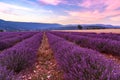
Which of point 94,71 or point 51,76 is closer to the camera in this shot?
point 94,71

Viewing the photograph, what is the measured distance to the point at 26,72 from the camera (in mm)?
5344

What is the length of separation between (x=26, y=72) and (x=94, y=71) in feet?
9.78

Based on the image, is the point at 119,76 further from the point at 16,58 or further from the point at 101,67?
the point at 16,58

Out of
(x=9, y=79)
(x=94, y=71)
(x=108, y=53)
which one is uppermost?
(x=94, y=71)

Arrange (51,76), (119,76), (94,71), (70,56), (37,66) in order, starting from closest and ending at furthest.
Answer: (119,76), (94,71), (70,56), (51,76), (37,66)

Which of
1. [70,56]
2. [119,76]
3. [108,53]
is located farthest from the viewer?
[108,53]

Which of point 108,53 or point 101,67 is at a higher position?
point 101,67

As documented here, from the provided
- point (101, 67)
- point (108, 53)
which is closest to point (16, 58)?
point (101, 67)

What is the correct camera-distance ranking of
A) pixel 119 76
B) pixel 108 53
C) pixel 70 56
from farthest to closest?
1. pixel 108 53
2. pixel 70 56
3. pixel 119 76

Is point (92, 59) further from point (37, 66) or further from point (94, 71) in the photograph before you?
point (37, 66)

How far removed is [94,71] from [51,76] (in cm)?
224

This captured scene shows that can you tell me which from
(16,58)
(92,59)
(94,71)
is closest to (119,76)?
(94,71)

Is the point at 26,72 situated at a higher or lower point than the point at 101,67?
lower

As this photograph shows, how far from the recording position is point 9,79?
9.05 feet
